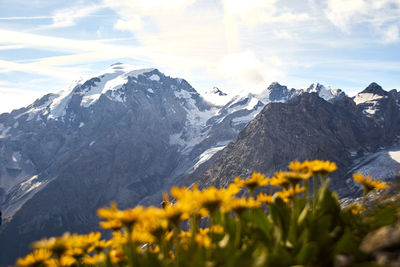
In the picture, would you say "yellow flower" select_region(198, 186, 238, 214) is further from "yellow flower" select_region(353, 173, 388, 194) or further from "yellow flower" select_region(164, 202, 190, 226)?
"yellow flower" select_region(353, 173, 388, 194)

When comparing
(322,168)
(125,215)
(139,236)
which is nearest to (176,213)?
(125,215)

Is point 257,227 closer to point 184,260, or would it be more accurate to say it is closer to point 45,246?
point 184,260

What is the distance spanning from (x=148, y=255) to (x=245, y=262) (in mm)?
971

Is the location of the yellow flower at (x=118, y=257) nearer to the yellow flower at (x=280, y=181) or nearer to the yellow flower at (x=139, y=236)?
the yellow flower at (x=139, y=236)

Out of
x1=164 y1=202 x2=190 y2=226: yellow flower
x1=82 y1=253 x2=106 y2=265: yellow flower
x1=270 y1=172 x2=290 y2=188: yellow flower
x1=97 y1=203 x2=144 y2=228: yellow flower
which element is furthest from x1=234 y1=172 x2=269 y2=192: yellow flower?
x1=82 y1=253 x2=106 y2=265: yellow flower

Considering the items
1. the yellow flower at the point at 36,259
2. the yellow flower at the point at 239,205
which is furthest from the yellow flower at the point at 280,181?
the yellow flower at the point at 36,259

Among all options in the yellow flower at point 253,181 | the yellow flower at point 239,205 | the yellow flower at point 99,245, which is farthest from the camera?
the yellow flower at point 253,181

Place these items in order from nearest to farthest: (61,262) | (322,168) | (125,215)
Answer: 1. (125,215)
2. (61,262)
3. (322,168)

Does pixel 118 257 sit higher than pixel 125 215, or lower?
lower

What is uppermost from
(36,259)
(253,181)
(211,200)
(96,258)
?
(211,200)

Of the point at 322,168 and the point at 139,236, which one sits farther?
the point at 322,168

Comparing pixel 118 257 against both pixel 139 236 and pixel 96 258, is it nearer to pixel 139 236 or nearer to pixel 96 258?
pixel 96 258

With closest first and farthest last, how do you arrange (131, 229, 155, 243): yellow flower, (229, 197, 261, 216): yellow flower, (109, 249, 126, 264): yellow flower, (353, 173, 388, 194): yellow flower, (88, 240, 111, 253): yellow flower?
(131, 229, 155, 243): yellow flower < (229, 197, 261, 216): yellow flower < (109, 249, 126, 264): yellow flower < (88, 240, 111, 253): yellow flower < (353, 173, 388, 194): yellow flower

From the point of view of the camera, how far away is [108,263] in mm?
3732
